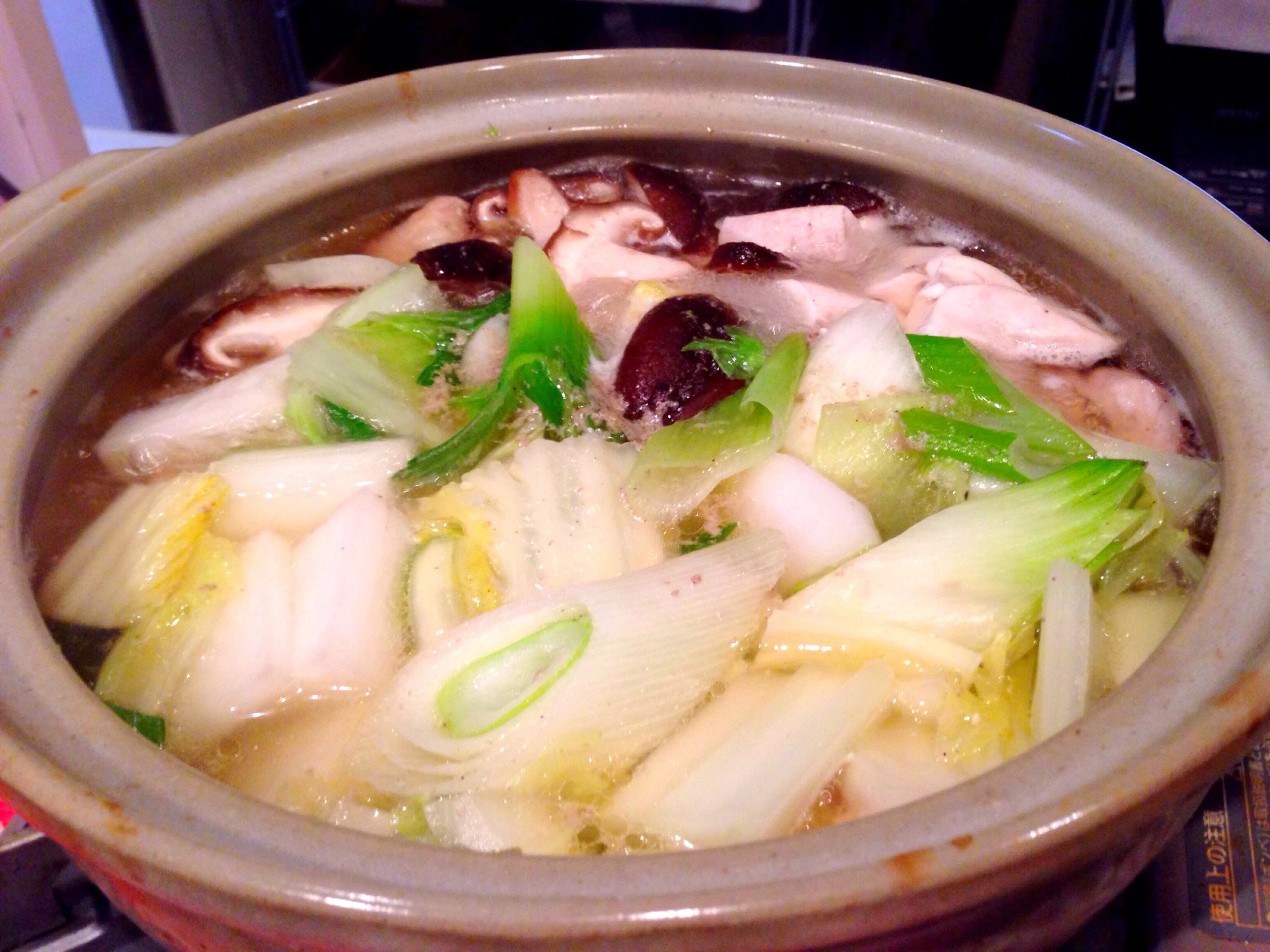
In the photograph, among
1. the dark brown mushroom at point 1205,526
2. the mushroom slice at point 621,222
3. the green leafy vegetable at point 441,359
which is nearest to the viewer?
the dark brown mushroom at point 1205,526

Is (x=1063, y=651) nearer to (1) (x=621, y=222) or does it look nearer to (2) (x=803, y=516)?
(2) (x=803, y=516)

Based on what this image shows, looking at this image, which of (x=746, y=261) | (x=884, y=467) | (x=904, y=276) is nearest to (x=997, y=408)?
(x=884, y=467)

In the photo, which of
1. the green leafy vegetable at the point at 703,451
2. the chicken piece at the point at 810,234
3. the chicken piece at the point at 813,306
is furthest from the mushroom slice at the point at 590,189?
the green leafy vegetable at the point at 703,451

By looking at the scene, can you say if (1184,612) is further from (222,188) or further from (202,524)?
(222,188)

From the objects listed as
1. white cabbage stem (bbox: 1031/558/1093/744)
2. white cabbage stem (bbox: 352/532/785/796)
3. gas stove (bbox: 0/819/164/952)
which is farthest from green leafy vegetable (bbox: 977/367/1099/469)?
gas stove (bbox: 0/819/164/952)

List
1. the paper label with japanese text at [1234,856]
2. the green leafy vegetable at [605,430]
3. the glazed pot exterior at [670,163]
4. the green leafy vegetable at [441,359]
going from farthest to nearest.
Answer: the green leafy vegetable at [441,359], the green leafy vegetable at [605,430], the paper label with japanese text at [1234,856], the glazed pot exterior at [670,163]

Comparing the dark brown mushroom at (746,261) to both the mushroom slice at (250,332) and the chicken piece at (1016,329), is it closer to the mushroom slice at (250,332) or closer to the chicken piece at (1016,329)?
the chicken piece at (1016,329)
